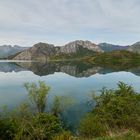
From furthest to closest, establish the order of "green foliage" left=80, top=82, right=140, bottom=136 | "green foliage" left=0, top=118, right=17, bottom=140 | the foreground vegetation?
"green foliage" left=80, top=82, right=140, bottom=136 → "green foliage" left=0, top=118, right=17, bottom=140 → the foreground vegetation

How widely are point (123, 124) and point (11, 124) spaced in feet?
56.8

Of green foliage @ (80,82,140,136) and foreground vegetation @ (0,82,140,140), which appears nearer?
foreground vegetation @ (0,82,140,140)

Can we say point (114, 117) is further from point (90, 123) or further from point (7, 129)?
point (7, 129)

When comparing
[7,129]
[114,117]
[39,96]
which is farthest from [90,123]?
[39,96]

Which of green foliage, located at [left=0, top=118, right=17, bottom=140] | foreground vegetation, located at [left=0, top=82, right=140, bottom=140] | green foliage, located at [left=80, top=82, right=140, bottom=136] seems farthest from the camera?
green foliage, located at [left=80, top=82, right=140, bottom=136]

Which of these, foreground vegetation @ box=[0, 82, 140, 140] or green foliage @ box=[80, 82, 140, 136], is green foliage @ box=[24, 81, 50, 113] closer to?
foreground vegetation @ box=[0, 82, 140, 140]

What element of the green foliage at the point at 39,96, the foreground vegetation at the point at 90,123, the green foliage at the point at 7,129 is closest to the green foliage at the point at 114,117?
the foreground vegetation at the point at 90,123

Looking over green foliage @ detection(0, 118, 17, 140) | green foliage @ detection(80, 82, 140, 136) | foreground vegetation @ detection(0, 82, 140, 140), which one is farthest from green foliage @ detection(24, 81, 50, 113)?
green foliage @ detection(0, 118, 17, 140)

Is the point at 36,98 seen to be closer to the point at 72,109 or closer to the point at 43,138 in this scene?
the point at 72,109

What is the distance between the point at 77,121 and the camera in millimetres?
56781

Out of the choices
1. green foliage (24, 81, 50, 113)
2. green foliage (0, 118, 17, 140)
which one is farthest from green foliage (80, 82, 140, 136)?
green foliage (24, 81, 50, 113)

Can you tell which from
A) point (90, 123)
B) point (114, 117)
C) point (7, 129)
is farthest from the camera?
point (114, 117)

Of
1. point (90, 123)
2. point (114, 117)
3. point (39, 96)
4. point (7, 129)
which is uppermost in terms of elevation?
point (39, 96)

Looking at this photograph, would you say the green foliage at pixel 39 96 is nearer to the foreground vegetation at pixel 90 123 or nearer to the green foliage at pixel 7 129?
the foreground vegetation at pixel 90 123
